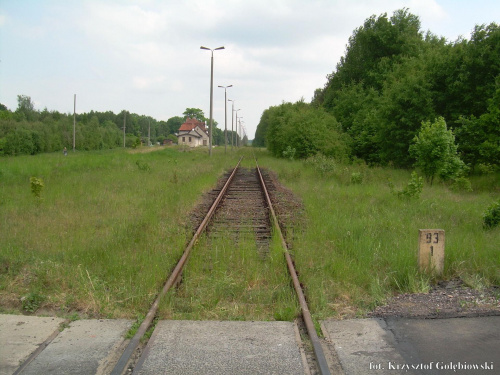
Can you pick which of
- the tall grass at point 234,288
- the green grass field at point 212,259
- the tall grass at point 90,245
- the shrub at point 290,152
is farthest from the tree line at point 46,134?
the tall grass at point 234,288

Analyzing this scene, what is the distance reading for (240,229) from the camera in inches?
384

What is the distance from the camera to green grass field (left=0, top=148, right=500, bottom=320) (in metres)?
5.32

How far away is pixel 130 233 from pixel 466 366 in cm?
630

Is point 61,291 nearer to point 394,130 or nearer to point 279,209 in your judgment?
point 279,209

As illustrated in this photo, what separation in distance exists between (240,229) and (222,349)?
18.6 feet

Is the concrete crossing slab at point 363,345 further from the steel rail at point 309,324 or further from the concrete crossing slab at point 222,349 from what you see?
the concrete crossing slab at point 222,349

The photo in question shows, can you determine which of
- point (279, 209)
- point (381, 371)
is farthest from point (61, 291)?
point (279, 209)

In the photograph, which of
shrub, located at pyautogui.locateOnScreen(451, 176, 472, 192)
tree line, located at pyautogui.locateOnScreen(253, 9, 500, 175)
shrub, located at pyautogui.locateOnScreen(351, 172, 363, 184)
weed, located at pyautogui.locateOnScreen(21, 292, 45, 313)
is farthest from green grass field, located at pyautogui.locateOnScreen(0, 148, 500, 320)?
tree line, located at pyautogui.locateOnScreen(253, 9, 500, 175)

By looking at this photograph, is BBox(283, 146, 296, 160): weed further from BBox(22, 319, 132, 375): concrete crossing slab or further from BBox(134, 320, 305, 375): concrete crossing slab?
BBox(22, 319, 132, 375): concrete crossing slab

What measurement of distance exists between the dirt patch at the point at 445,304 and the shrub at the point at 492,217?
357 cm

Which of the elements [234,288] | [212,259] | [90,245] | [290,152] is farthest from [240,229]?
[290,152]

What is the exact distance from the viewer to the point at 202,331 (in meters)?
4.50

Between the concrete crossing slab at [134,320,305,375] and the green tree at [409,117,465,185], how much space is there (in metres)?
12.5

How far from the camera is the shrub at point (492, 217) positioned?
8.96 m
